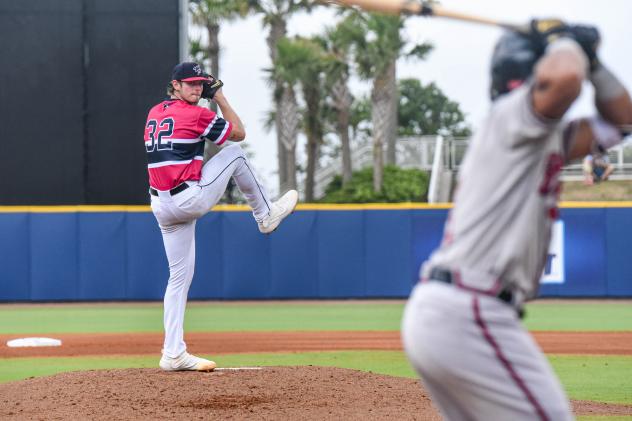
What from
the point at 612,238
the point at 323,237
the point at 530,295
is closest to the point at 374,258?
the point at 323,237

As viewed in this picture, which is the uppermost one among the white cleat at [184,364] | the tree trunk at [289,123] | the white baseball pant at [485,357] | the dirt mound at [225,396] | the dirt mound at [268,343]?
the tree trunk at [289,123]

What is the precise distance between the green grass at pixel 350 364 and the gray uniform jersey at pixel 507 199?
488 centimetres

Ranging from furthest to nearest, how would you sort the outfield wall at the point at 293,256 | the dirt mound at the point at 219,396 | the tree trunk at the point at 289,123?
the tree trunk at the point at 289,123 → the outfield wall at the point at 293,256 → the dirt mound at the point at 219,396

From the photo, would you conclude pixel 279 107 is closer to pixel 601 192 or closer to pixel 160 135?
pixel 601 192

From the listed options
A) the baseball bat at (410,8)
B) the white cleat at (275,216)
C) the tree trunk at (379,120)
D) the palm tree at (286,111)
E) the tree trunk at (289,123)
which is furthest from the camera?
the tree trunk at (289,123)

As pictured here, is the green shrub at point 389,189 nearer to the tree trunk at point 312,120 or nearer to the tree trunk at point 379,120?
the tree trunk at point 379,120

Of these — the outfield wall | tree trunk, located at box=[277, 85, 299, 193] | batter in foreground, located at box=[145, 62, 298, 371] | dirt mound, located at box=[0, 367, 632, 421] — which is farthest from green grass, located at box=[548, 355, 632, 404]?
tree trunk, located at box=[277, 85, 299, 193]

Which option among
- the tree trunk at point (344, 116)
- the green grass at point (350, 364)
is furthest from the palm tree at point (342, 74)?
the green grass at point (350, 364)

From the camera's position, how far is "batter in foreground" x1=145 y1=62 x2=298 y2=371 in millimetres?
6699

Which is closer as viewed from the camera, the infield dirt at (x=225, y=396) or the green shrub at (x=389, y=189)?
the infield dirt at (x=225, y=396)

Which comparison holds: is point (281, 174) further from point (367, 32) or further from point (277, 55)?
point (367, 32)

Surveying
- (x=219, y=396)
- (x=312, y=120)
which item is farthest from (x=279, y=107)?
(x=219, y=396)

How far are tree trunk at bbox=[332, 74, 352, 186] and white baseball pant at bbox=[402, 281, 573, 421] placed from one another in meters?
26.8

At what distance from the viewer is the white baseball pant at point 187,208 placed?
670 centimetres
